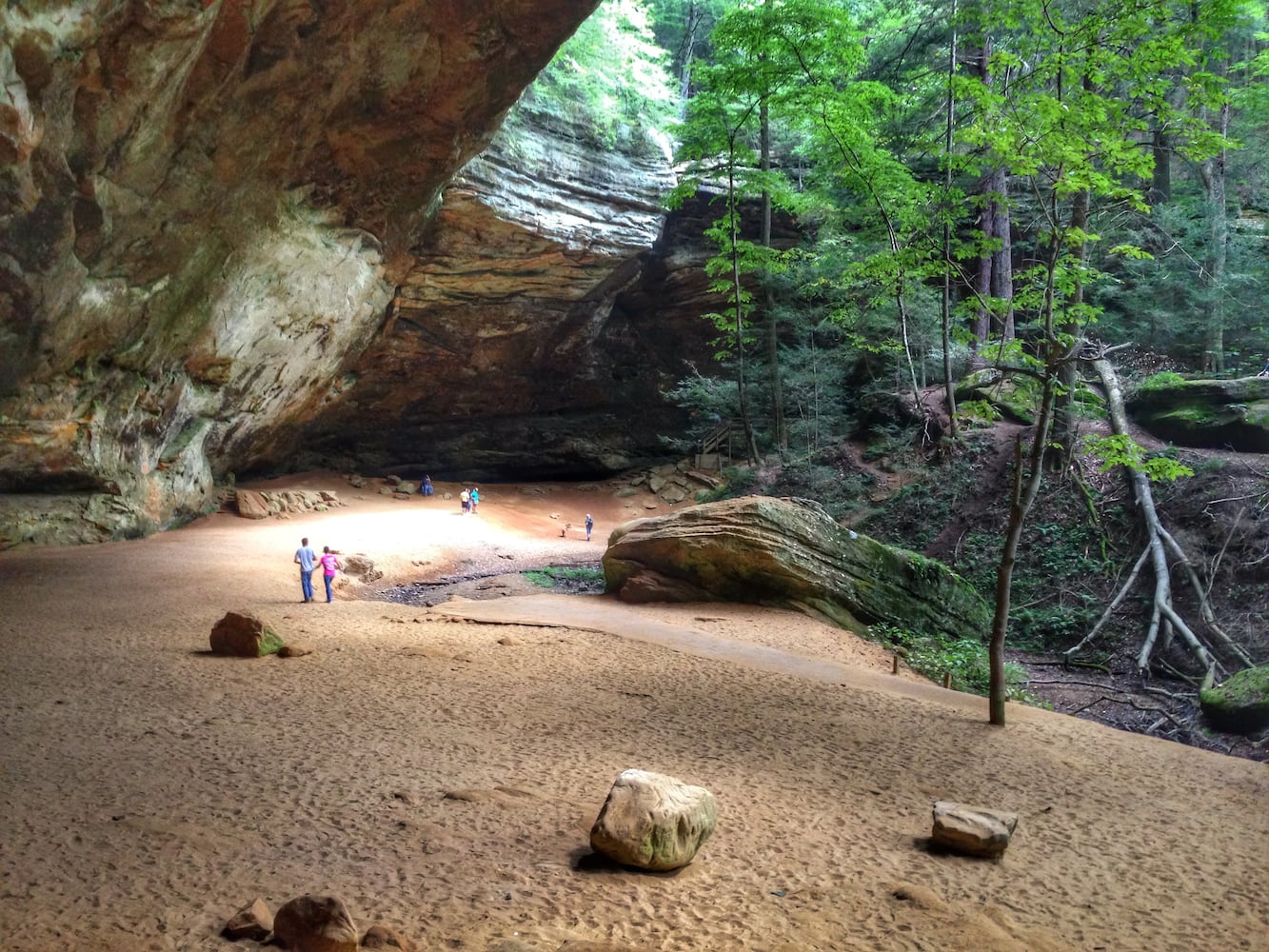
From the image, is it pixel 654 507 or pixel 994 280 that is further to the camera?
pixel 654 507

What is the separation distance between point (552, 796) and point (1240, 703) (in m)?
8.13

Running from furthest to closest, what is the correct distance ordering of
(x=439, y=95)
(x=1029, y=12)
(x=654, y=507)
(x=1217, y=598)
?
(x=654, y=507), (x=439, y=95), (x=1217, y=598), (x=1029, y=12)

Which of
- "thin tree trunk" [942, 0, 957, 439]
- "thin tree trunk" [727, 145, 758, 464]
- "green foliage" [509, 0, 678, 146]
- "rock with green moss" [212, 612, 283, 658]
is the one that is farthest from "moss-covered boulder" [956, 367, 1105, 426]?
"rock with green moss" [212, 612, 283, 658]

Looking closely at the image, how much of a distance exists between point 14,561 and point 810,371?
17414 millimetres

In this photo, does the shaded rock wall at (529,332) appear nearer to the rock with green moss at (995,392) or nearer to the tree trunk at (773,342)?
the tree trunk at (773,342)

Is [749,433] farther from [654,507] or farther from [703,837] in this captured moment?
[703,837]

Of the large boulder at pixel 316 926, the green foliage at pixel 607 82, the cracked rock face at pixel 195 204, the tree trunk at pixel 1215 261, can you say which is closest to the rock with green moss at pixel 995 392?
the tree trunk at pixel 1215 261

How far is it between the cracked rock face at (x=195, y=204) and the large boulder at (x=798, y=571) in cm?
903

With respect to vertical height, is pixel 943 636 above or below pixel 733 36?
below

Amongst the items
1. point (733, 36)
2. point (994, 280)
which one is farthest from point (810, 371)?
point (733, 36)

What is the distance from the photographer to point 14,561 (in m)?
13.2

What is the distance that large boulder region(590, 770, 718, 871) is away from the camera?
3.99 meters

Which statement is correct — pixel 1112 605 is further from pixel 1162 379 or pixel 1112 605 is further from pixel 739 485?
pixel 739 485

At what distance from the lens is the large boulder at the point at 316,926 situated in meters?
3.05
